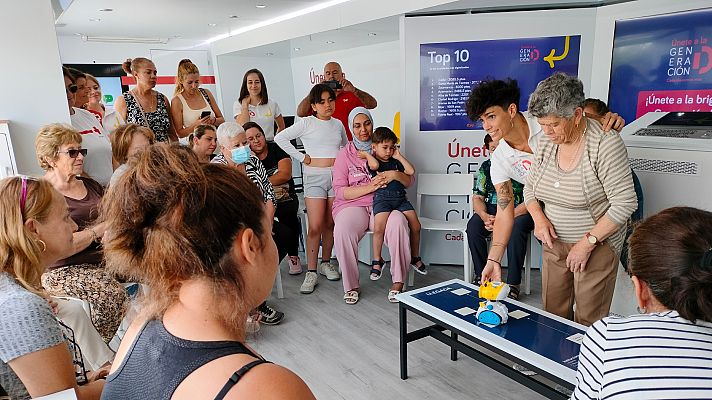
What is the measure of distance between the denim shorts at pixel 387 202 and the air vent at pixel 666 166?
179cm

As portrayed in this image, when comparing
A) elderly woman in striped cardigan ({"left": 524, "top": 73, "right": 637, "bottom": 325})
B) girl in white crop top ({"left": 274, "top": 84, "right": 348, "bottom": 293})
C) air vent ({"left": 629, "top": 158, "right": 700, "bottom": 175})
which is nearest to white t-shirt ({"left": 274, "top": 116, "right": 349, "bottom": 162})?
girl in white crop top ({"left": 274, "top": 84, "right": 348, "bottom": 293})

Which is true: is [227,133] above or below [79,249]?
above

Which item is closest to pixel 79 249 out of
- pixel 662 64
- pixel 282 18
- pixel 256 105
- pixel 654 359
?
pixel 654 359

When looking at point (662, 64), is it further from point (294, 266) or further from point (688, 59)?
point (294, 266)

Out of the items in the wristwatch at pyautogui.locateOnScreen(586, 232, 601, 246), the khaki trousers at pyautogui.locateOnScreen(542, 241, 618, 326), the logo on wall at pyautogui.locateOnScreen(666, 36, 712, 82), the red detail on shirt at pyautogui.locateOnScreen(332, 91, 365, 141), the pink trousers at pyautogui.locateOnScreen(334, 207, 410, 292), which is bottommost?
the pink trousers at pyautogui.locateOnScreen(334, 207, 410, 292)

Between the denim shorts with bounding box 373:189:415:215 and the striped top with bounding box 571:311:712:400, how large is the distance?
2.77m

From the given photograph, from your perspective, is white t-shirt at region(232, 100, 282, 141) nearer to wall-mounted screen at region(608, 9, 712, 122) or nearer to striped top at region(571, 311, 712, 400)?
wall-mounted screen at region(608, 9, 712, 122)

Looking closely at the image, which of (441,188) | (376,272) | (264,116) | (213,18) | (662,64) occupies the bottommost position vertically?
(376,272)

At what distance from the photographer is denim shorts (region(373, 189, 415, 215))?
3865 millimetres

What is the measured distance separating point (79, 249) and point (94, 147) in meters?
0.97

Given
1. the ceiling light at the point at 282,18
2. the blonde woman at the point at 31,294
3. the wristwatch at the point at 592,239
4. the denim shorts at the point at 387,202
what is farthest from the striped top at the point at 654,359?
the ceiling light at the point at 282,18

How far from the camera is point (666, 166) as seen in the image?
91.7 inches

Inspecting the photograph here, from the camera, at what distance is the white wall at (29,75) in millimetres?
2922

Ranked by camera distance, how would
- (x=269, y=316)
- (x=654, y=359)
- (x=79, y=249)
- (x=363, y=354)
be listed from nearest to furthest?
(x=654, y=359) → (x=79, y=249) → (x=363, y=354) → (x=269, y=316)
